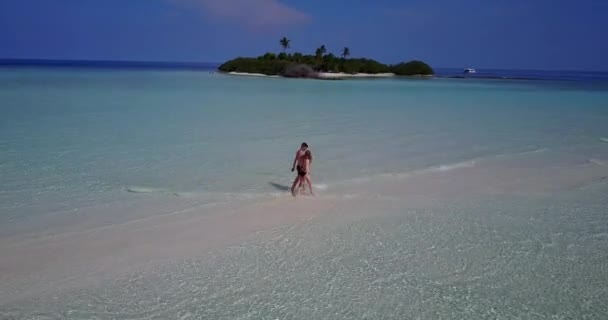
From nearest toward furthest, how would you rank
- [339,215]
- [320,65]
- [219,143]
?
[339,215] → [219,143] → [320,65]

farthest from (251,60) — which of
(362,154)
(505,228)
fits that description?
(505,228)

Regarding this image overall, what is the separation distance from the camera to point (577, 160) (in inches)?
674

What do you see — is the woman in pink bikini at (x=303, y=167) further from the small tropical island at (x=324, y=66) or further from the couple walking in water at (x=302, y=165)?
the small tropical island at (x=324, y=66)

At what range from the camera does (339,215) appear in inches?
415

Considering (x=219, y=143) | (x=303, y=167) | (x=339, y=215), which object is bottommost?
(x=339, y=215)

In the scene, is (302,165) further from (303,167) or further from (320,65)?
(320,65)

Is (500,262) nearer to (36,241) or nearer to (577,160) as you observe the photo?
(36,241)

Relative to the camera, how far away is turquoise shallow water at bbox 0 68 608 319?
689 cm

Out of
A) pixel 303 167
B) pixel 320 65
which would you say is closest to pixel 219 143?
pixel 303 167

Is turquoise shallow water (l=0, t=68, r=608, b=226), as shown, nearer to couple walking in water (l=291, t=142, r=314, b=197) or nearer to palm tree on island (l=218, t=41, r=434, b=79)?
couple walking in water (l=291, t=142, r=314, b=197)

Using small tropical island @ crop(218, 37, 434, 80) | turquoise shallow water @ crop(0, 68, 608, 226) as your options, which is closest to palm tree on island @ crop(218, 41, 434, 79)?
small tropical island @ crop(218, 37, 434, 80)

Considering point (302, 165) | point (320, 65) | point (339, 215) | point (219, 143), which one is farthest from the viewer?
point (320, 65)

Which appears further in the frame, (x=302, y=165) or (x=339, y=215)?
(x=302, y=165)

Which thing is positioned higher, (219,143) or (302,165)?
(302,165)
